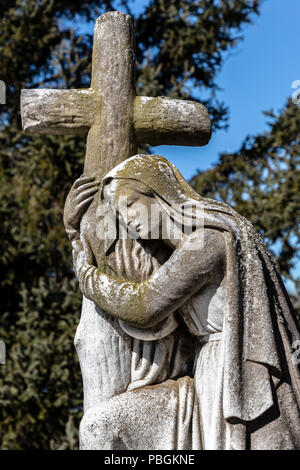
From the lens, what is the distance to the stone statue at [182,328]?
3.57m

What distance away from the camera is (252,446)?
140 inches

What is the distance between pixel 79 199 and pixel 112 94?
675mm

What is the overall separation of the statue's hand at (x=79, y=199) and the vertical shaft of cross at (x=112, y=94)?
8 cm

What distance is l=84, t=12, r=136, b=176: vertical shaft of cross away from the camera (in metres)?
4.29

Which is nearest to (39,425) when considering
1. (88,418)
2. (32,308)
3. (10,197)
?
(32,308)

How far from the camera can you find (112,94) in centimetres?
438

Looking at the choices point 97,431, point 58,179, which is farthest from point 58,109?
point 58,179

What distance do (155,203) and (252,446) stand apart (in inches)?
51.5

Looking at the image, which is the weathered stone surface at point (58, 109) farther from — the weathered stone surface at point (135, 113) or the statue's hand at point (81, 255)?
the statue's hand at point (81, 255)

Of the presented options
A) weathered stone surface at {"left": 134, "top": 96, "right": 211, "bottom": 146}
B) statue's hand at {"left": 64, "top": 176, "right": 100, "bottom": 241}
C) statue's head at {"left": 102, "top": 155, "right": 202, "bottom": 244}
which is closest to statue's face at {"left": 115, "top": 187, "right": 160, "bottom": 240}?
statue's head at {"left": 102, "top": 155, "right": 202, "bottom": 244}

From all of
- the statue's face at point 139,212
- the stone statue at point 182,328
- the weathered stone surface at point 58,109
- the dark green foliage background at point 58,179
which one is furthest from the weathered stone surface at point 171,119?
the dark green foliage background at point 58,179

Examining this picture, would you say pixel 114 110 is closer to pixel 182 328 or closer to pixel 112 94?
pixel 112 94

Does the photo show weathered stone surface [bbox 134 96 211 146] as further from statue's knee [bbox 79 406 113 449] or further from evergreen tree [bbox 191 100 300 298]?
evergreen tree [bbox 191 100 300 298]

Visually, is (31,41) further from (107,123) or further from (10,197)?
(107,123)
